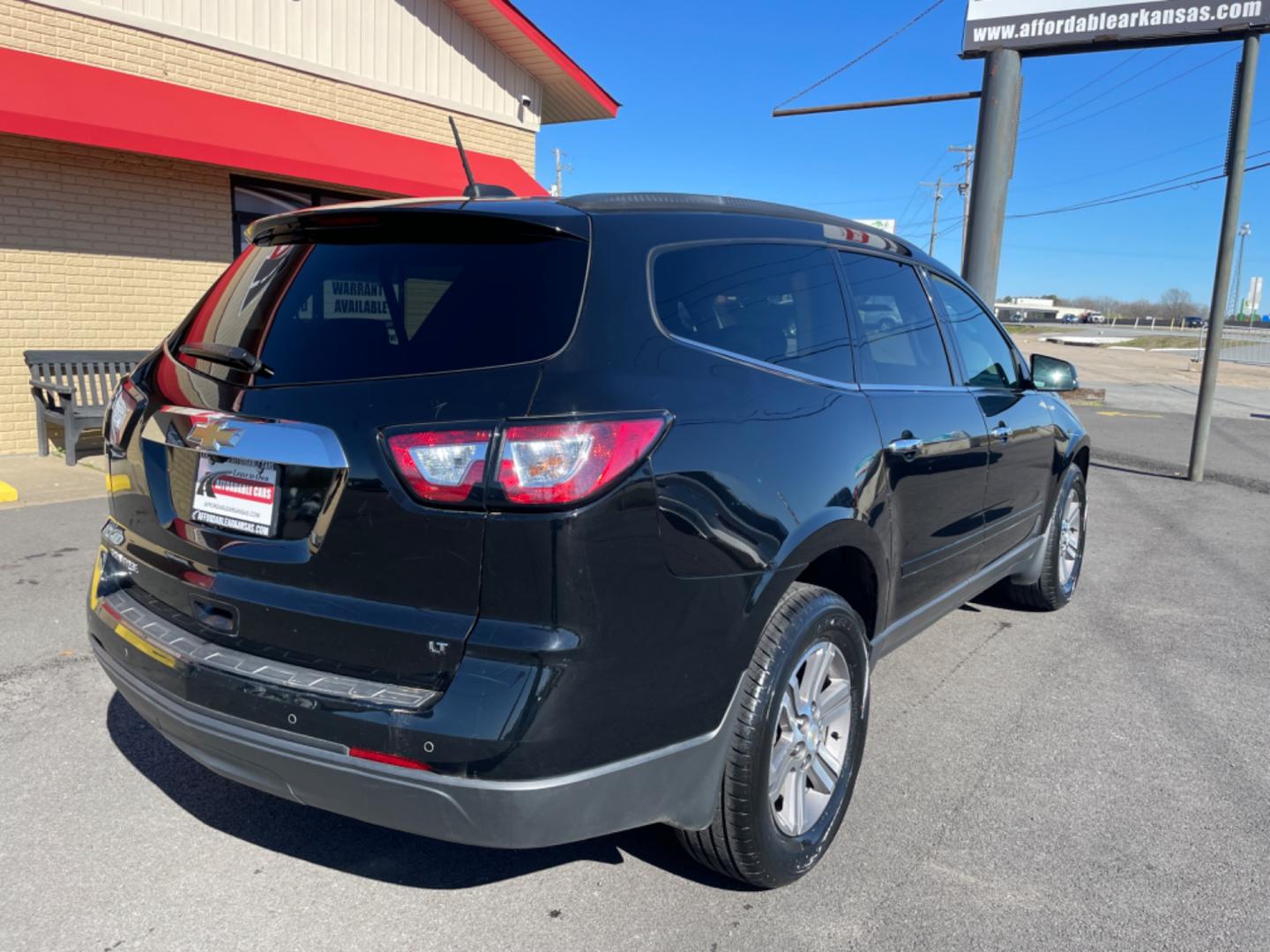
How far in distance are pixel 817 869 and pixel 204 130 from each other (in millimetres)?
9219

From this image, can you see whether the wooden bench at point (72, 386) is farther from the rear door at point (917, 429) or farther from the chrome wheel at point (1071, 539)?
the chrome wheel at point (1071, 539)

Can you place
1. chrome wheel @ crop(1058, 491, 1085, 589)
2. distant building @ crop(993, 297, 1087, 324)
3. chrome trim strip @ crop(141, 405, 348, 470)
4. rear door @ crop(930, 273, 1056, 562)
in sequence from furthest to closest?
1. distant building @ crop(993, 297, 1087, 324)
2. chrome wheel @ crop(1058, 491, 1085, 589)
3. rear door @ crop(930, 273, 1056, 562)
4. chrome trim strip @ crop(141, 405, 348, 470)

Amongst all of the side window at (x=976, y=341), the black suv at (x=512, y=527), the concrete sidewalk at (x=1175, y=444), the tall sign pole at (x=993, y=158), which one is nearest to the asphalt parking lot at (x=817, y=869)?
the black suv at (x=512, y=527)

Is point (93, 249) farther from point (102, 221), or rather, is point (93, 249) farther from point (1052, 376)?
point (1052, 376)

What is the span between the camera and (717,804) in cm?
Answer: 254

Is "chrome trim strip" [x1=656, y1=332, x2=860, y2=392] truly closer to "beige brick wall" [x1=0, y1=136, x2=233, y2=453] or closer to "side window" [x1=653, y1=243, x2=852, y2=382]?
"side window" [x1=653, y1=243, x2=852, y2=382]

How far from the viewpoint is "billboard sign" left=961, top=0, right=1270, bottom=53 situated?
1102 cm

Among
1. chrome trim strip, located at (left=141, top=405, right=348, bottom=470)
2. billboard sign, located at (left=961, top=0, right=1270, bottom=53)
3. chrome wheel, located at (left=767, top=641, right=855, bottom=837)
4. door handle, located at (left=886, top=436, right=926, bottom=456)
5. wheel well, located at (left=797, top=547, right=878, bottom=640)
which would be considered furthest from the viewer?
billboard sign, located at (left=961, top=0, right=1270, bottom=53)

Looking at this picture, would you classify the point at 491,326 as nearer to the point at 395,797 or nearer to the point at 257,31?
the point at 395,797

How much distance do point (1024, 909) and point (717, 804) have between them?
3.08 feet

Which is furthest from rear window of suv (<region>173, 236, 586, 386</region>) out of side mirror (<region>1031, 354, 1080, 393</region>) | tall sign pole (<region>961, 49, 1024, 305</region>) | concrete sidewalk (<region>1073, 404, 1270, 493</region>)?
tall sign pole (<region>961, 49, 1024, 305</region>)

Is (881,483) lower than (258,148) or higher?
lower

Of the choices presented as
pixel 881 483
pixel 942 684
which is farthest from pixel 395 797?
pixel 942 684

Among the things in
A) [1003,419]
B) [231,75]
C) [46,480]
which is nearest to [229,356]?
[1003,419]
